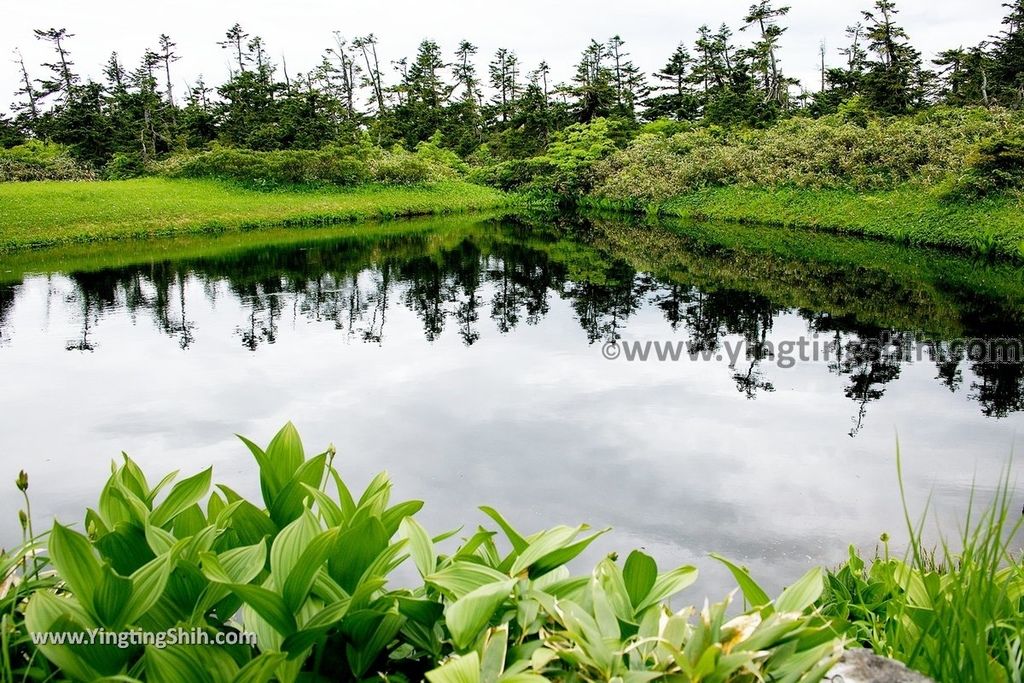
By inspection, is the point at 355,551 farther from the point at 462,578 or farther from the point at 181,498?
the point at 181,498

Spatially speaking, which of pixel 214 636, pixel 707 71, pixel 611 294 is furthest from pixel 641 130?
pixel 214 636

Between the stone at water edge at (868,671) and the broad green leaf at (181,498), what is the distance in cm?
151

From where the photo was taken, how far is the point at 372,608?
1.68 meters

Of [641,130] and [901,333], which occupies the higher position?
[641,130]

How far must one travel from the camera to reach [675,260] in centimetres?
1421

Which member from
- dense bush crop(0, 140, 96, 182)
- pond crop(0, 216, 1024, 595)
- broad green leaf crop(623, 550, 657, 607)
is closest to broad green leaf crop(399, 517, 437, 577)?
broad green leaf crop(623, 550, 657, 607)

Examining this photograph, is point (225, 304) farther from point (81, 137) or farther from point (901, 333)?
point (81, 137)

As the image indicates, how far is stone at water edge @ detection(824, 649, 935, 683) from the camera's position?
148cm

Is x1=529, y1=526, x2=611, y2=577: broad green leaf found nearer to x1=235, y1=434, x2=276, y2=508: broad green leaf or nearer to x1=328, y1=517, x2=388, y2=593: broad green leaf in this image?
x1=328, y1=517, x2=388, y2=593: broad green leaf

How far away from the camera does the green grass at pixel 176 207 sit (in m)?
19.8

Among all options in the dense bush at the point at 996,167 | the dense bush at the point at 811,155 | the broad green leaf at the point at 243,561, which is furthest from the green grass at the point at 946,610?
the dense bush at the point at 811,155

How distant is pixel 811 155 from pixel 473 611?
22289 mm

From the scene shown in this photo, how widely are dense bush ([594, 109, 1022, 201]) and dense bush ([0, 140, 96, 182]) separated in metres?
→ 20.3

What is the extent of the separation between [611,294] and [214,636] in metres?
9.88
